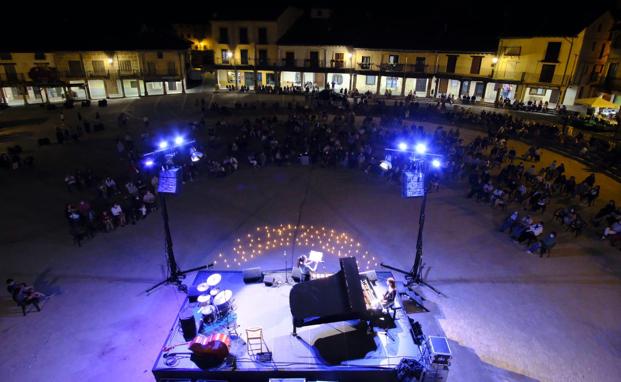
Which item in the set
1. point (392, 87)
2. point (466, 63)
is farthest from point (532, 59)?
point (392, 87)

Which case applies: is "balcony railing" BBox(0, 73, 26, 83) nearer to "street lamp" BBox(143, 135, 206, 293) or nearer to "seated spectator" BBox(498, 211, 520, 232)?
"street lamp" BBox(143, 135, 206, 293)

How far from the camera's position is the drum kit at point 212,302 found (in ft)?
32.6

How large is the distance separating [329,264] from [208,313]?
16.0 feet

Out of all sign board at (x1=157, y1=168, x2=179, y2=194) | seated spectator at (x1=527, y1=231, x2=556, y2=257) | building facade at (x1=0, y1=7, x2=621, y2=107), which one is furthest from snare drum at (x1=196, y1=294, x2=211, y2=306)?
building facade at (x1=0, y1=7, x2=621, y2=107)

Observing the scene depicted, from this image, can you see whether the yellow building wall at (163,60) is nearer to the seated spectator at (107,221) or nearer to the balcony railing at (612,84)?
the seated spectator at (107,221)

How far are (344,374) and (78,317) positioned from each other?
7820mm

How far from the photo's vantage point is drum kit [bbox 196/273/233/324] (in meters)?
9.95

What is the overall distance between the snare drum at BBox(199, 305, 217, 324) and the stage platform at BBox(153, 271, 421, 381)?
177mm

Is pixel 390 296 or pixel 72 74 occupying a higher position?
pixel 72 74

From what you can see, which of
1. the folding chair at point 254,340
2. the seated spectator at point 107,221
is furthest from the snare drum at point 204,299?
the seated spectator at point 107,221

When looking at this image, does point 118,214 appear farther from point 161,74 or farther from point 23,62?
point 23,62

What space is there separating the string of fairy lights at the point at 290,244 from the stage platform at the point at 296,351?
A: 2906 mm

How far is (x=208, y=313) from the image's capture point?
982cm

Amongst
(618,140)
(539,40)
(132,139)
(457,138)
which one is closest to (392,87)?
(539,40)
